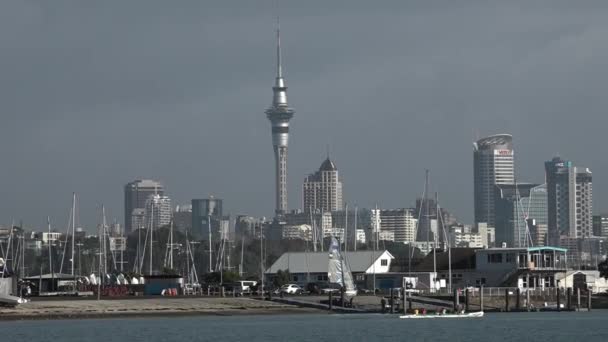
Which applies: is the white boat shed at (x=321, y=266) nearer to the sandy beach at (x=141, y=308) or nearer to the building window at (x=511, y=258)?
the building window at (x=511, y=258)

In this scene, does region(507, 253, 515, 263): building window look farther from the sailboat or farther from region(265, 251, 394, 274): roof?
region(265, 251, 394, 274): roof

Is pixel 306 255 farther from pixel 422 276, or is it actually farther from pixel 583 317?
pixel 583 317

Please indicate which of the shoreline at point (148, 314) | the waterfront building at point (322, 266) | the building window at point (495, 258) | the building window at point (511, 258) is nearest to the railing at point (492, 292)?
the building window at point (511, 258)

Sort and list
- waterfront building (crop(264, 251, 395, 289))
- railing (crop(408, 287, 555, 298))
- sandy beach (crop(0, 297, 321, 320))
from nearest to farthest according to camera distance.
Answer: sandy beach (crop(0, 297, 321, 320))
railing (crop(408, 287, 555, 298))
waterfront building (crop(264, 251, 395, 289))

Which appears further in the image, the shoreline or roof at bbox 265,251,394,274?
roof at bbox 265,251,394,274

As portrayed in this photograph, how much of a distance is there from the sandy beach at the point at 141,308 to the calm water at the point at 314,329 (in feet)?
2.06

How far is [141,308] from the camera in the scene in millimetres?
108188

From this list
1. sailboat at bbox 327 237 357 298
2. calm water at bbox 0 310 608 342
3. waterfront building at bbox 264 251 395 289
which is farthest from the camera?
waterfront building at bbox 264 251 395 289

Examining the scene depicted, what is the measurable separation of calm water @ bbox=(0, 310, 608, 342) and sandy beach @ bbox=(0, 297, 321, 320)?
63 cm

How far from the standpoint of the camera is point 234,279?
5969 inches

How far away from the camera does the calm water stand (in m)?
89.4

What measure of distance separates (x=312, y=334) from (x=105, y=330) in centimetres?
1300

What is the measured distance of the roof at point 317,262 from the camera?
154 m

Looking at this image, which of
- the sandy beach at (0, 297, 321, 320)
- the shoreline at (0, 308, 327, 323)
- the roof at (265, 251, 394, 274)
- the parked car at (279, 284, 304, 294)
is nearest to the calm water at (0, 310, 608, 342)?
the shoreline at (0, 308, 327, 323)
